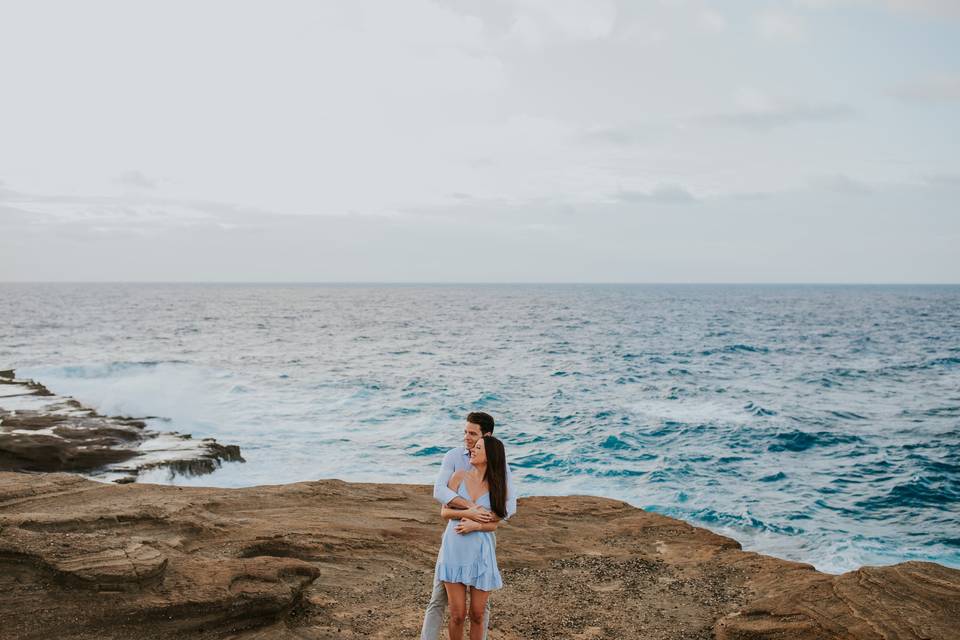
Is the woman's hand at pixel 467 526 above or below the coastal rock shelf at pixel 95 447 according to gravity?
above

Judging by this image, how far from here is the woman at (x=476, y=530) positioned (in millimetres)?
6098

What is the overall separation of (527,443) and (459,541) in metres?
18.7

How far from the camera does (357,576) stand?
32.2 ft

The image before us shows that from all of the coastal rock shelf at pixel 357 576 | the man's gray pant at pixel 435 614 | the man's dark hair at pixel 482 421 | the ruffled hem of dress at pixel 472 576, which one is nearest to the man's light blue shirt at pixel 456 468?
the man's dark hair at pixel 482 421

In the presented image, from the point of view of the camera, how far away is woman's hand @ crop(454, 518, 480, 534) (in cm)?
603

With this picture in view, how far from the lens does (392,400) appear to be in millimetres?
32688

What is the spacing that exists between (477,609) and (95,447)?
1783 cm

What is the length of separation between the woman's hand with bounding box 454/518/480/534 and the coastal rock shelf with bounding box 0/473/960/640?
106 inches

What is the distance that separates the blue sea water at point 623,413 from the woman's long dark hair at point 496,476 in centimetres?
1120

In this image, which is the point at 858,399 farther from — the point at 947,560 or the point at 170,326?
the point at 170,326

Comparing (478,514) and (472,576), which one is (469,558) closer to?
(472,576)

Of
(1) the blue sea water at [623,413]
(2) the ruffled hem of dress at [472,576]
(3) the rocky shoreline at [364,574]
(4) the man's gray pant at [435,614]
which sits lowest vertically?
(1) the blue sea water at [623,413]

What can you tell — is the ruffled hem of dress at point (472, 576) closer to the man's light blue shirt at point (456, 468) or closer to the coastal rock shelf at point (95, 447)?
the man's light blue shirt at point (456, 468)

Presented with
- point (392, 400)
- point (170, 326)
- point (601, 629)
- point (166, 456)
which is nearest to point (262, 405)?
point (392, 400)
